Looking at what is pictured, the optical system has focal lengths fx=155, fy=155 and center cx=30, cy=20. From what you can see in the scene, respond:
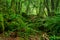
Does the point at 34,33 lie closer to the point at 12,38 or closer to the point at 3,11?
the point at 12,38

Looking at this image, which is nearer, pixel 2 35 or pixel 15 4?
pixel 2 35

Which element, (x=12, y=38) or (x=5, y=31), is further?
(x=5, y=31)

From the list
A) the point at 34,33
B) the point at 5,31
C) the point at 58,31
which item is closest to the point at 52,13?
the point at 58,31

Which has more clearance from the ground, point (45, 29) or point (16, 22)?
point (16, 22)

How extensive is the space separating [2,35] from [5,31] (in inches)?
18.8

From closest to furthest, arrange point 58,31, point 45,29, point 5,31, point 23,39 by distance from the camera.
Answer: point 23,39 < point 5,31 < point 58,31 < point 45,29

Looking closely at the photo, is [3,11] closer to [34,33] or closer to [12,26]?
[12,26]

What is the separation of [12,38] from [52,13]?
5.89 metres

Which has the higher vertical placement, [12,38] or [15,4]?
[15,4]

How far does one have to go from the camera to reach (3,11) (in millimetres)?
9023

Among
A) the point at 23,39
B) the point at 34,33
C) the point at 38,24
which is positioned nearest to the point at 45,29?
the point at 38,24

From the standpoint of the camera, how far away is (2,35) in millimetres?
7574

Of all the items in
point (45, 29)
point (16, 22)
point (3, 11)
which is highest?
point (3, 11)

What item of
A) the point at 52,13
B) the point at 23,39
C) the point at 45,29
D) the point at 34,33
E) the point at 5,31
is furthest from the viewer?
the point at 52,13
